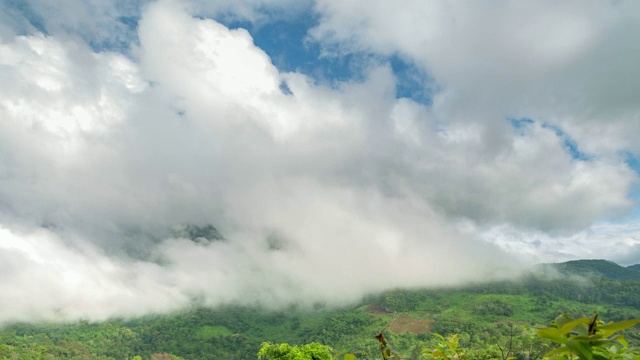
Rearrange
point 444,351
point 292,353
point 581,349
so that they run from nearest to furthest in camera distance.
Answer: point 581,349, point 444,351, point 292,353

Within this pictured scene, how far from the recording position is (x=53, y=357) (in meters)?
168

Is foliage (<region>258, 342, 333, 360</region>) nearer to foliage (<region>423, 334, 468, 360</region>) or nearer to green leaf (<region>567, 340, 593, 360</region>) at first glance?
foliage (<region>423, 334, 468, 360</region>)

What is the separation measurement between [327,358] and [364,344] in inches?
6627

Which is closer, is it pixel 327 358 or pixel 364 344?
pixel 327 358

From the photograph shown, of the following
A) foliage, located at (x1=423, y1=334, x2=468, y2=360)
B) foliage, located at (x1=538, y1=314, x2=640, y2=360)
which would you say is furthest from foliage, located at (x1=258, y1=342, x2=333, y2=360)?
foliage, located at (x1=538, y1=314, x2=640, y2=360)

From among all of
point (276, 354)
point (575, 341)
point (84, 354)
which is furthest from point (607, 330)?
point (84, 354)

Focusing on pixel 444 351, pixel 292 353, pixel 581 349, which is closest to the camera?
pixel 581 349

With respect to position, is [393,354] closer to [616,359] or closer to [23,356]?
[616,359]

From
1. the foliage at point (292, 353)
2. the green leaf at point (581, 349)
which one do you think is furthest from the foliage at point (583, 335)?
the foliage at point (292, 353)

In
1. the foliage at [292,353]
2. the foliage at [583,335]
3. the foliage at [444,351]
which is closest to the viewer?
the foliage at [583,335]

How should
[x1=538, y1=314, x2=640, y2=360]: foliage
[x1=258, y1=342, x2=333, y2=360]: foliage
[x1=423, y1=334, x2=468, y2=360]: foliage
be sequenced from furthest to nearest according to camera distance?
[x1=258, y1=342, x2=333, y2=360]: foliage → [x1=423, y1=334, x2=468, y2=360]: foliage → [x1=538, y1=314, x2=640, y2=360]: foliage

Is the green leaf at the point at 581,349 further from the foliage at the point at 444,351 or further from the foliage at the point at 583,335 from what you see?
the foliage at the point at 444,351

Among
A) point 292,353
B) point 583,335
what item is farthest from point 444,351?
point 292,353

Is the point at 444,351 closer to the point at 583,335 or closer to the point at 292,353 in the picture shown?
the point at 583,335
